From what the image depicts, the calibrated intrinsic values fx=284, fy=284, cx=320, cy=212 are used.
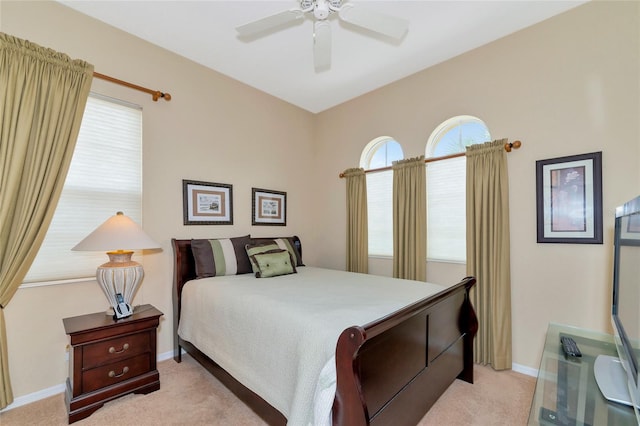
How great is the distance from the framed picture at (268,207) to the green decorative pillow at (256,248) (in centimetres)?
51

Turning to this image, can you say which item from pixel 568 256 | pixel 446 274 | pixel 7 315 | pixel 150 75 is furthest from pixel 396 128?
pixel 7 315

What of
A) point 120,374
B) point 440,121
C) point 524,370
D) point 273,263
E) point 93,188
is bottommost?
point 524,370

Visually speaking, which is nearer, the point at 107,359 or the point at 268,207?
the point at 107,359

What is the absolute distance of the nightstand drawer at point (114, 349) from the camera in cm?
196

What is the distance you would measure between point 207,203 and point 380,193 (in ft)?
6.99

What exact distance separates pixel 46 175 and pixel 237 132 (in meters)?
1.86

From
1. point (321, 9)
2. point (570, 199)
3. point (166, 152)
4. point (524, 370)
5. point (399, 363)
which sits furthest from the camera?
point (166, 152)

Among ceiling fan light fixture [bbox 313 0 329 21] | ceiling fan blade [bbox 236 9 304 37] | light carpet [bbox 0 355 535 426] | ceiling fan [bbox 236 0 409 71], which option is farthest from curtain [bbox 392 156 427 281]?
ceiling fan blade [bbox 236 9 304 37]

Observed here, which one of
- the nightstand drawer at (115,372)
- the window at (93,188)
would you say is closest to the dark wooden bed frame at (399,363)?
the nightstand drawer at (115,372)

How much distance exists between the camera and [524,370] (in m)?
2.52

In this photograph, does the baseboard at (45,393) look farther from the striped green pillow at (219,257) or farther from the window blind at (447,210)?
the striped green pillow at (219,257)

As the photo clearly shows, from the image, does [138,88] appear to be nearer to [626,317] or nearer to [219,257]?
[219,257]

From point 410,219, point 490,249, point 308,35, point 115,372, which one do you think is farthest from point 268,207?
point 490,249

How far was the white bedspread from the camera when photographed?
138cm
